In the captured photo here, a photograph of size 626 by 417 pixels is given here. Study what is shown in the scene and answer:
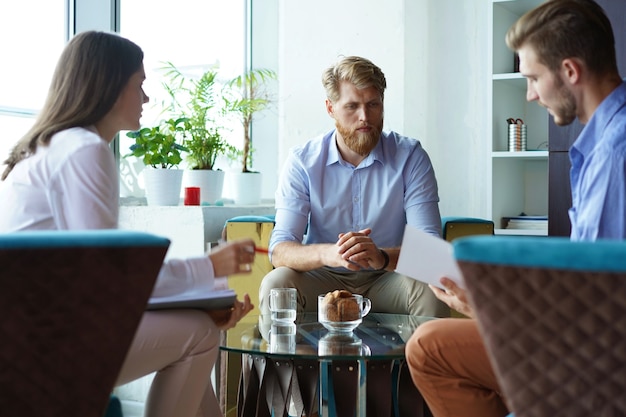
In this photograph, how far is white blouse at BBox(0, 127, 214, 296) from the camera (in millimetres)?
1682

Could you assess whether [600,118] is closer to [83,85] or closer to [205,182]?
[83,85]

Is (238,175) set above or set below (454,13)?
below

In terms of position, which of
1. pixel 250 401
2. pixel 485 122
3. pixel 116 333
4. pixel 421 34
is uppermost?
pixel 421 34

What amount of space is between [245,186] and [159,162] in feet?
2.34

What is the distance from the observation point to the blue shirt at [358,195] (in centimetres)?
310

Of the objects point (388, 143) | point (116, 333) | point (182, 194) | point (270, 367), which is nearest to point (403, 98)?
point (388, 143)

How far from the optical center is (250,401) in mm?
2266

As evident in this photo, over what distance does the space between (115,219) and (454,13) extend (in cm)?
308

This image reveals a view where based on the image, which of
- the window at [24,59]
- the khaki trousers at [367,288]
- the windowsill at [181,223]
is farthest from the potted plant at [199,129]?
the khaki trousers at [367,288]

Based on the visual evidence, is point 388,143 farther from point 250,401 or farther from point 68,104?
point 68,104

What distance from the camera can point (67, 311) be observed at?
1.20 meters

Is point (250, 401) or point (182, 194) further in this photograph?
point (182, 194)

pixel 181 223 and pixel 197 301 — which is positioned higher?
pixel 181 223

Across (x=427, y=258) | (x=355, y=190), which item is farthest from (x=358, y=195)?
(x=427, y=258)
